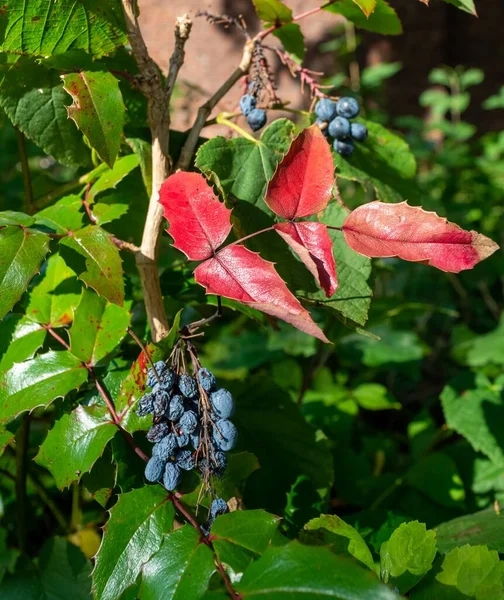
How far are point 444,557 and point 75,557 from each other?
0.64 m

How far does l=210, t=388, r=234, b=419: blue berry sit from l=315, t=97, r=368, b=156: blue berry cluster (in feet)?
1.31

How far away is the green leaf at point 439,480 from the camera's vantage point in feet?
4.20

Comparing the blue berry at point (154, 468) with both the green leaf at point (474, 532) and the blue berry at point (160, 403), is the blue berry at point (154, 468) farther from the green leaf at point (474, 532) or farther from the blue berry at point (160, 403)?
the green leaf at point (474, 532)

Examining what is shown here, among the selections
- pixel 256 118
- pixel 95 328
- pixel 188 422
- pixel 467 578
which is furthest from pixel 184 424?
pixel 256 118

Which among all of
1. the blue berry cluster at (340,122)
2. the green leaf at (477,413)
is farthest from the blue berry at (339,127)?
the green leaf at (477,413)

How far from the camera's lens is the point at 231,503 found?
82 centimetres

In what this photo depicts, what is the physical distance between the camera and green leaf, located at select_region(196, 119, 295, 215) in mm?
763

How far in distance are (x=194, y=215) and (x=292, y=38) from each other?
0.47 metres

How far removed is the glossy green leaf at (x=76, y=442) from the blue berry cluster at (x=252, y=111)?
0.42m

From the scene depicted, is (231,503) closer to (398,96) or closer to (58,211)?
(58,211)

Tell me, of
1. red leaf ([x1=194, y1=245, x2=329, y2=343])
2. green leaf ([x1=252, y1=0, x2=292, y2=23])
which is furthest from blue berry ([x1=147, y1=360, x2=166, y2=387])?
green leaf ([x1=252, y1=0, x2=292, y2=23])

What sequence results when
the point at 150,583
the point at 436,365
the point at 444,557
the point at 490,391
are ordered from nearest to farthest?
the point at 150,583, the point at 444,557, the point at 490,391, the point at 436,365

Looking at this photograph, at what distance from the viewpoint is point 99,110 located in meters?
0.69

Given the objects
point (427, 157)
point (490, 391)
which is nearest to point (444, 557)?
point (490, 391)
